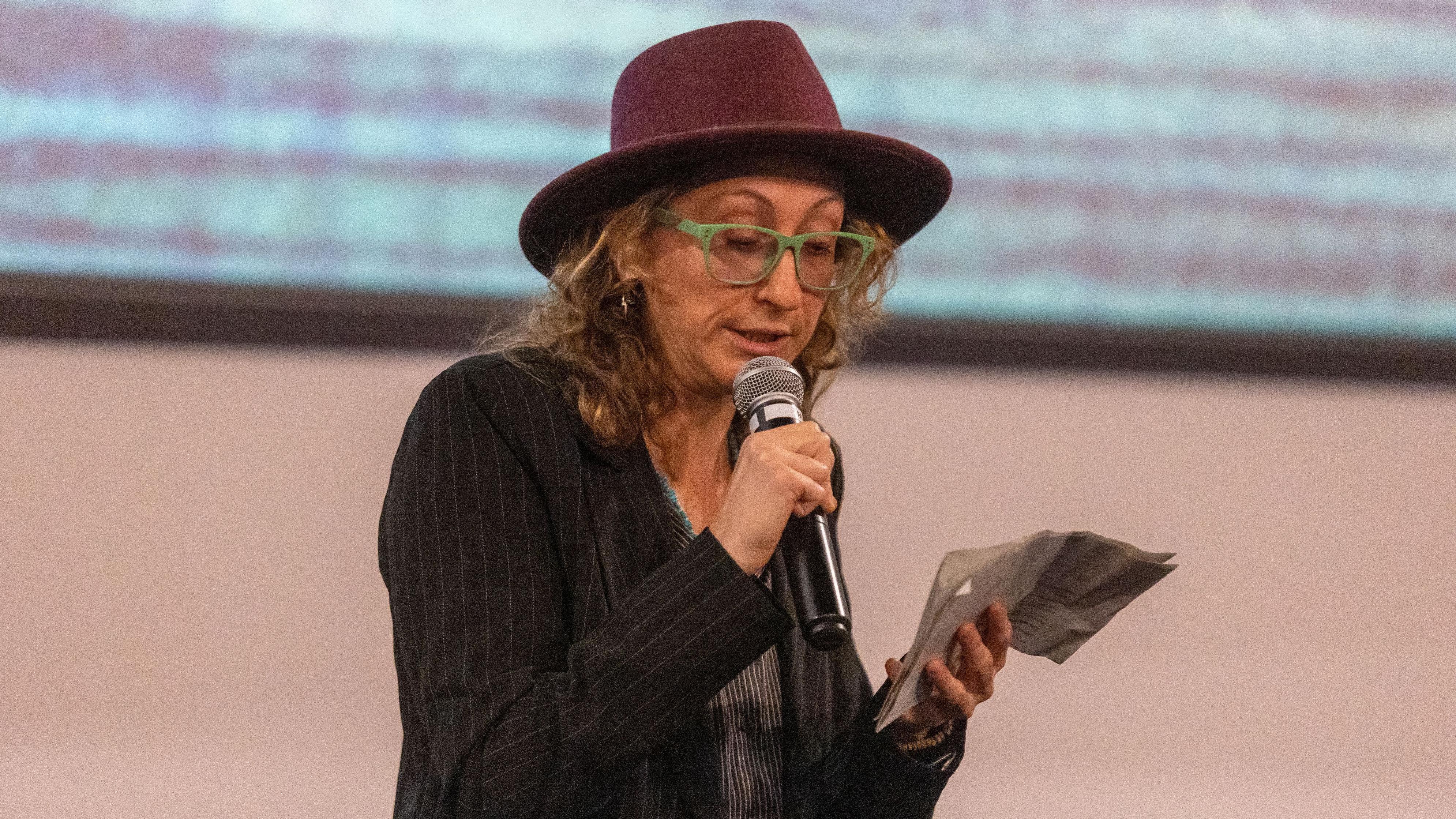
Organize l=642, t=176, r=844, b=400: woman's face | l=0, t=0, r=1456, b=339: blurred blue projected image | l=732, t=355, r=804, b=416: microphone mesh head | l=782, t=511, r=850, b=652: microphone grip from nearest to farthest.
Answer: l=782, t=511, r=850, b=652: microphone grip → l=732, t=355, r=804, b=416: microphone mesh head → l=642, t=176, r=844, b=400: woman's face → l=0, t=0, r=1456, b=339: blurred blue projected image

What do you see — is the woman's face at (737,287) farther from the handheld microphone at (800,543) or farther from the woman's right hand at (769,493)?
the woman's right hand at (769,493)

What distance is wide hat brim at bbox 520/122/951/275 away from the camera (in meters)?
1.19

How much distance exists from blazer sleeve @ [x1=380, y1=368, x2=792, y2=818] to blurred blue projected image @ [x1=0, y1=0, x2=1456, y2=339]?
718 millimetres

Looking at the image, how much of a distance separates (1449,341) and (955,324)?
0.93m

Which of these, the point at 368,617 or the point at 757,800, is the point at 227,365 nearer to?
the point at 368,617

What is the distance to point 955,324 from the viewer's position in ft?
6.39

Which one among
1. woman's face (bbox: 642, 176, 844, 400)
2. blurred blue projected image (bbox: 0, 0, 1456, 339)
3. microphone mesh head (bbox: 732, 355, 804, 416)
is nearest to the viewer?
microphone mesh head (bbox: 732, 355, 804, 416)

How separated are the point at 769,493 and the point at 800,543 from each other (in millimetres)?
58

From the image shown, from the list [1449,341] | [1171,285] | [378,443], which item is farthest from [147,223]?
[1449,341]

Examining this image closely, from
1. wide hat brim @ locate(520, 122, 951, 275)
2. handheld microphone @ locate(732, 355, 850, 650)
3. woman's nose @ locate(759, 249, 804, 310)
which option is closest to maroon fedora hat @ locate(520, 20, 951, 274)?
wide hat brim @ locate(520, 122, 951, 275)

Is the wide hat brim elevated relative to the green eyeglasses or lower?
elevated

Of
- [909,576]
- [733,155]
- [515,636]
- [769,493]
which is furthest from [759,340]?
[909,576]

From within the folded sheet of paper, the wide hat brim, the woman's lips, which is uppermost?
the wide hat brim

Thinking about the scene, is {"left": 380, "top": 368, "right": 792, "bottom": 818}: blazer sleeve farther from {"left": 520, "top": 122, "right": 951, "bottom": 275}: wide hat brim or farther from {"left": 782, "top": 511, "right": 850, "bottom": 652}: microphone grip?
{"left": 520, "top": 122, "right": 951, "bottom": 275}: wide hat brim
